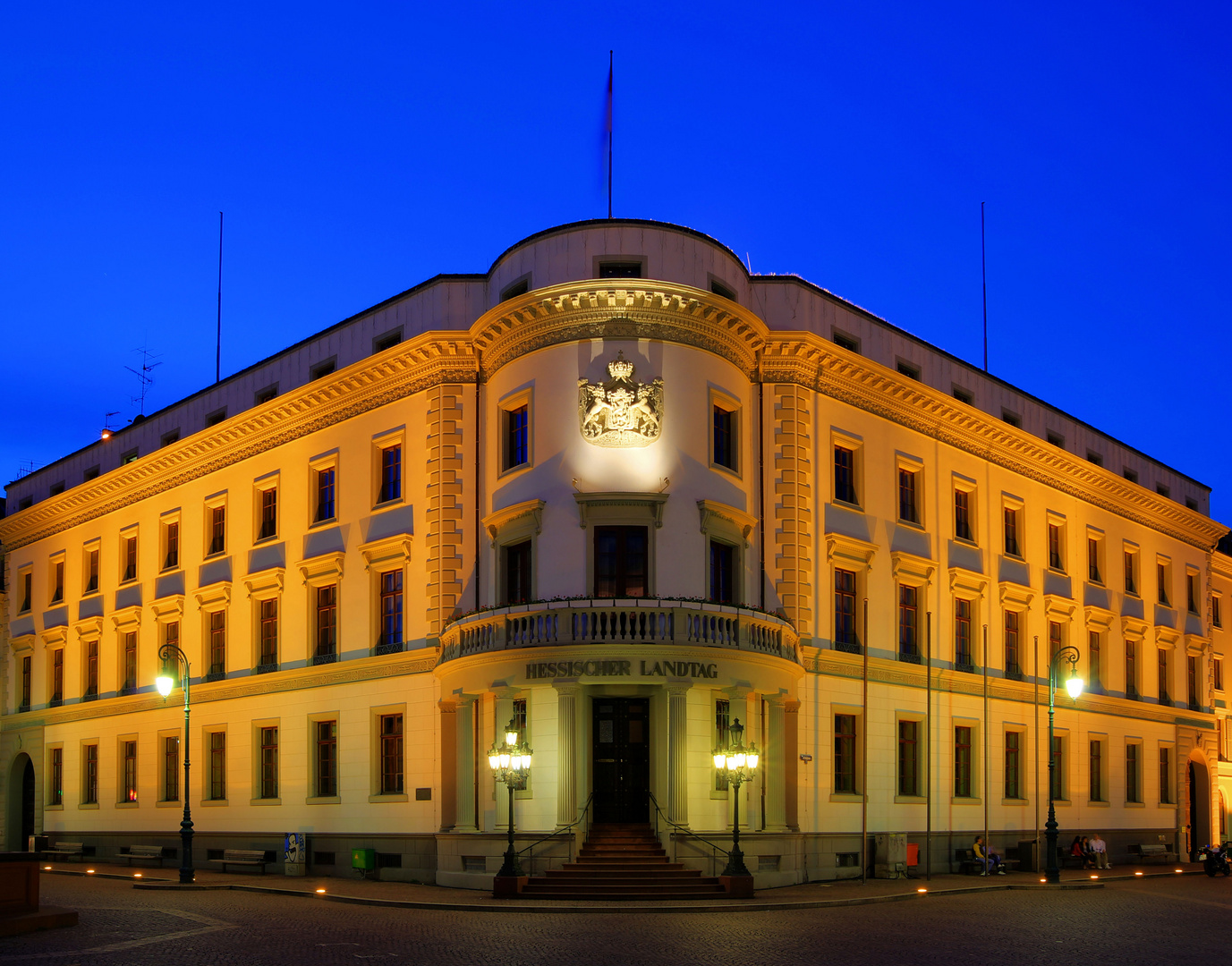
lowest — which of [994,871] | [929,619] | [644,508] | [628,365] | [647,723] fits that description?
[994,871]

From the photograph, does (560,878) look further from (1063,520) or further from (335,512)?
(1063,520)

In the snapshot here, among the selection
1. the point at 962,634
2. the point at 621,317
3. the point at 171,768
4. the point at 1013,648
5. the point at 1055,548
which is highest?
the point at 621,317

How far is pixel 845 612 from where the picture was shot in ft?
120

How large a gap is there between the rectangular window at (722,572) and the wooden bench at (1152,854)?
23.1 metres

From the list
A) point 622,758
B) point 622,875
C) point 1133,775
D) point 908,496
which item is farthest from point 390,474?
point 1133,775

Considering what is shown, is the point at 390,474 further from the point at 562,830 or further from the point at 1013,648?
the point at 1013,648

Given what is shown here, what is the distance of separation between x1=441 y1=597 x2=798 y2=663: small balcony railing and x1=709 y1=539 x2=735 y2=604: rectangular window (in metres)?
1.87

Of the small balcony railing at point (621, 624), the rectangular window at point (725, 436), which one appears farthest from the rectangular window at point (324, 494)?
the rectangular window at point (725, 436)

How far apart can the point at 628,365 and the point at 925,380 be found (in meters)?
13.3

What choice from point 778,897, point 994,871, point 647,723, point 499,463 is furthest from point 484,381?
point 994,871

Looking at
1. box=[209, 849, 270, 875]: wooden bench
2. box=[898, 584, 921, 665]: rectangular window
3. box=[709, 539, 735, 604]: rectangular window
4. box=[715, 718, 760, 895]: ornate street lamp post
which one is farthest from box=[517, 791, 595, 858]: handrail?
box=[898, 584, 921, 665]: rectangular window

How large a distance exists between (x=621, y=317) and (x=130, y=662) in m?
24.9

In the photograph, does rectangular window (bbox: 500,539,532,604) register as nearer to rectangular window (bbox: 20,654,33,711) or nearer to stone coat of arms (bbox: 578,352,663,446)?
stone coat of arms (bbox: 578,352,663,446)

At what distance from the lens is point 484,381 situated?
3584cm
